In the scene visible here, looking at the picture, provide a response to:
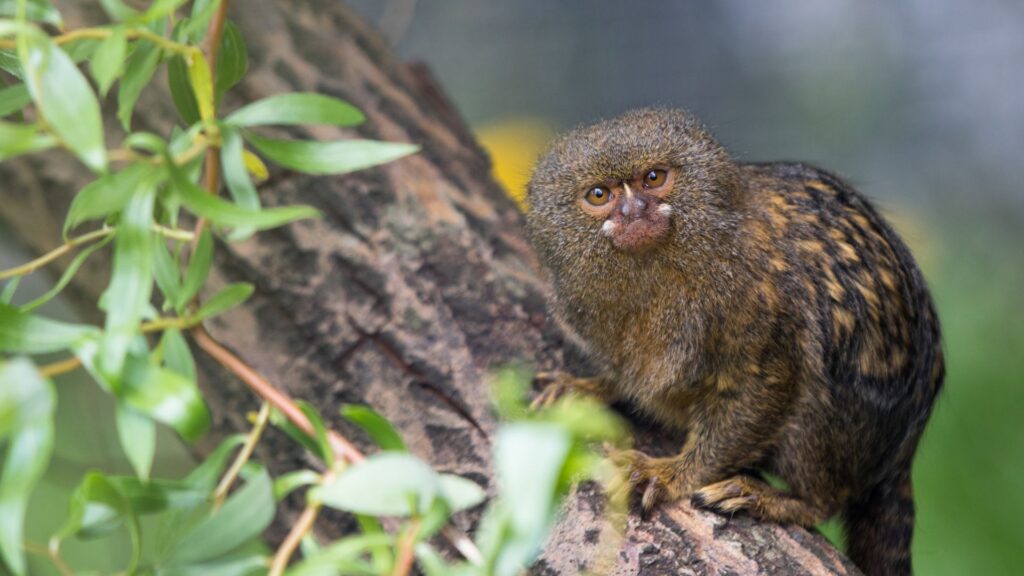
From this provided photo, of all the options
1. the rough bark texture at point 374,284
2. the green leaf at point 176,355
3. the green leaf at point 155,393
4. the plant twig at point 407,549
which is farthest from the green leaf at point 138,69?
the rough bark texture at point 374,284

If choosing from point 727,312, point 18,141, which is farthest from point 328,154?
point 727,312

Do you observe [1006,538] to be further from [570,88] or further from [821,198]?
[570,88]

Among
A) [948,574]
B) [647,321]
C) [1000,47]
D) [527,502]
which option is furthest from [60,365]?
[1000,47]

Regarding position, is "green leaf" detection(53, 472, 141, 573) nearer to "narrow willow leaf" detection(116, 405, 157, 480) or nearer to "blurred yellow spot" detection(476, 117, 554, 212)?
"narrow willow leaf" detection(116, 405, 157, 480)

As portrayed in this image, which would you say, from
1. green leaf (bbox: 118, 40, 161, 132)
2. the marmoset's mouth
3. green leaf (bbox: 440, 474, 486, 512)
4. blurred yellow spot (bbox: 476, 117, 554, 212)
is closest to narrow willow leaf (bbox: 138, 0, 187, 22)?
green leaf (bbox: 118, 40, 161, 132)

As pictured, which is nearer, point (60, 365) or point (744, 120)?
A: point (60, 365)
